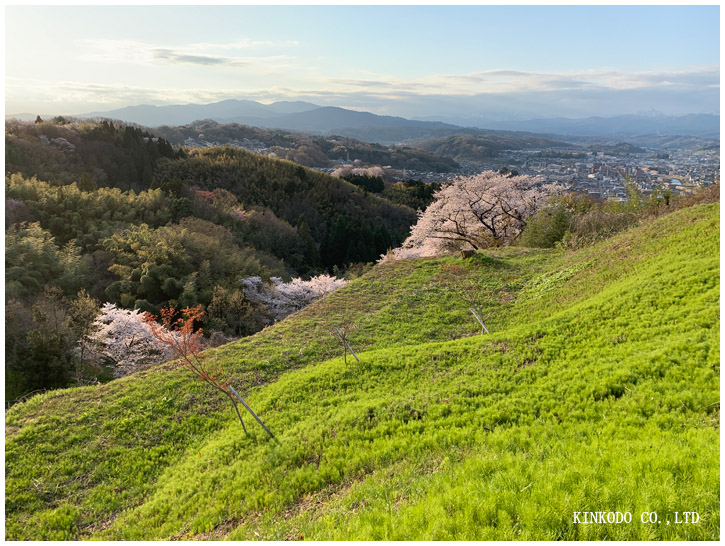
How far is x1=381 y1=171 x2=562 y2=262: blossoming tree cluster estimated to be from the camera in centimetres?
2570

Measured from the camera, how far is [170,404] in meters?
8.68

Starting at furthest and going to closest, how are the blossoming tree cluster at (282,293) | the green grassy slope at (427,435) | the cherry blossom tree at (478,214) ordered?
the cherry blossom tree at (478,214) < the blossoming tree cluster at (282,293) < the green grassy slope at (427,435)

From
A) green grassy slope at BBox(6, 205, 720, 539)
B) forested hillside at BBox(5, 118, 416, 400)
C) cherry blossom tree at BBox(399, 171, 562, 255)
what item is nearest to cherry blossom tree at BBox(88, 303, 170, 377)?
forested hillside at BBox(5, 118, 416, 400)

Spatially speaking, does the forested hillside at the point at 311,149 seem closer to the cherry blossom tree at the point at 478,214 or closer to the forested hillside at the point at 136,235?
the forested hillside at the point at 136,235

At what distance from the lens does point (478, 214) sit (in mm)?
26188

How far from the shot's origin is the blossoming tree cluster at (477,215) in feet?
84.3

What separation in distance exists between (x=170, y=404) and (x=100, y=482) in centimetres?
222

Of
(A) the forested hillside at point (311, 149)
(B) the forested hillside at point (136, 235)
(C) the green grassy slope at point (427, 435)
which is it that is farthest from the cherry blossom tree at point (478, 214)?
(A) the forested hillside at point (311, 149)

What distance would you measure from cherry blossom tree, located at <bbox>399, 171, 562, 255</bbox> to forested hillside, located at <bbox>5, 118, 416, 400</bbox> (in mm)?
11470

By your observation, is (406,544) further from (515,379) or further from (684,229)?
(684,229)

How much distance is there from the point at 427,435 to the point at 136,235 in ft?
70.6

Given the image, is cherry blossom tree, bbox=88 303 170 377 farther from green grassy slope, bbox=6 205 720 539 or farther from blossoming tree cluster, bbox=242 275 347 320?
blossoming tree cluster, bbox=242 275 347 320

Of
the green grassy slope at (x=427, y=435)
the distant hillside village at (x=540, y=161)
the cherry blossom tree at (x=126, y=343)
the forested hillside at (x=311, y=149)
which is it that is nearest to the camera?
the green grassy slope at (x=427, y=435)

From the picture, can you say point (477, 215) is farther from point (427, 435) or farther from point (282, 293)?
point (427, 435)
